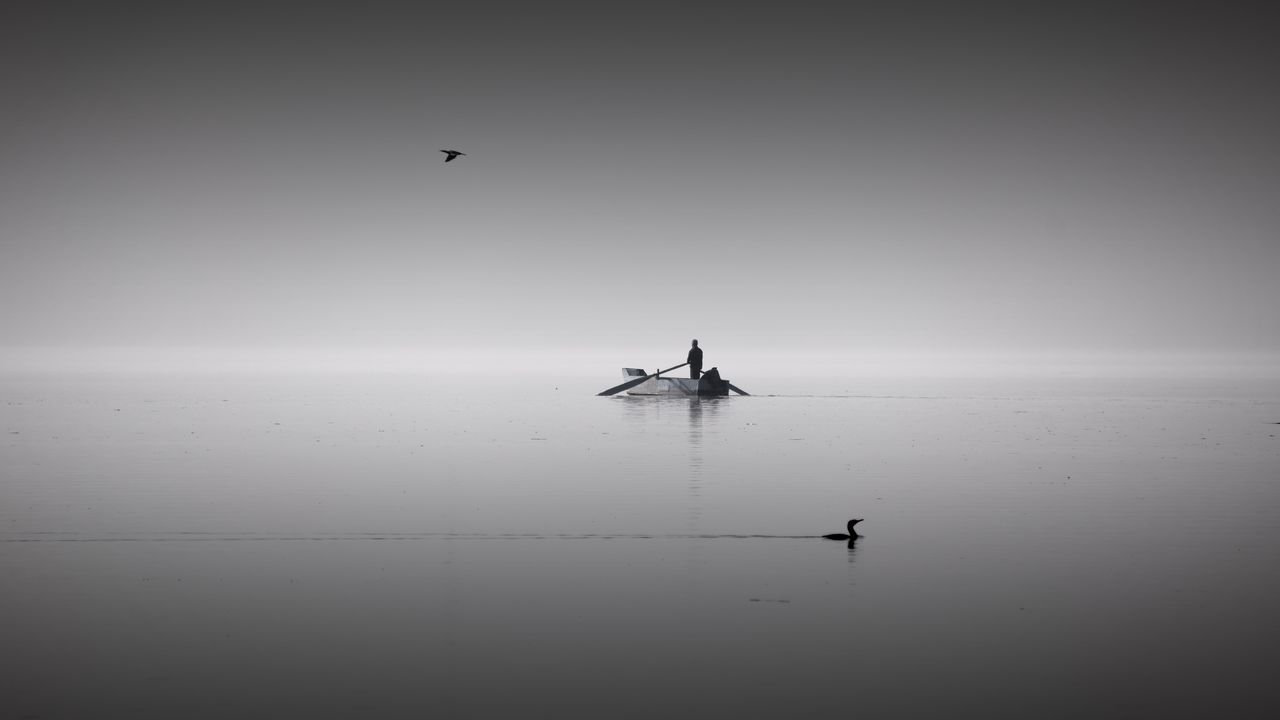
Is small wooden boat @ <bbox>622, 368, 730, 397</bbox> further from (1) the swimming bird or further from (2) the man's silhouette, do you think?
(1) the swimming bird

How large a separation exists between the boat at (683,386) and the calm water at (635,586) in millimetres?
32005

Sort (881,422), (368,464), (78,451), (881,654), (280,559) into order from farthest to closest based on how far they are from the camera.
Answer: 1. (881,422)
2. (78,451)
3. (368,464)
4. (280,559)
5. (881,654)

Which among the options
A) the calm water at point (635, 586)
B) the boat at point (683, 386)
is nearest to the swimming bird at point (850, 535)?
the calm water at point (635, 586)

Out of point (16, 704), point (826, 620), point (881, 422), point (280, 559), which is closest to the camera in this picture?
point (16, 704)

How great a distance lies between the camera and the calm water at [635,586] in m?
8.96

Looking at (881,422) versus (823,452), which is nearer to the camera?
(823,452)

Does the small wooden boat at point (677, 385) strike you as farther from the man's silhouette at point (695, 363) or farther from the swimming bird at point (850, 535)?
the swimming bird at point (850, 535)

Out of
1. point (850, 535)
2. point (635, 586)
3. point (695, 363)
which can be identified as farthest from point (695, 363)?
point (635, 586)

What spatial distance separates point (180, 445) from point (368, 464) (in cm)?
892

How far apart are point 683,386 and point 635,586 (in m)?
48.4

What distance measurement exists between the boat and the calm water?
32005 millimetres

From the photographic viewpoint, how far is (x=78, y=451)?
2952 centimetres

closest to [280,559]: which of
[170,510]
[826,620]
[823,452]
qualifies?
[170,510]

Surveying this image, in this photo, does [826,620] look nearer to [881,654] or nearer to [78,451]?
[881,654]
